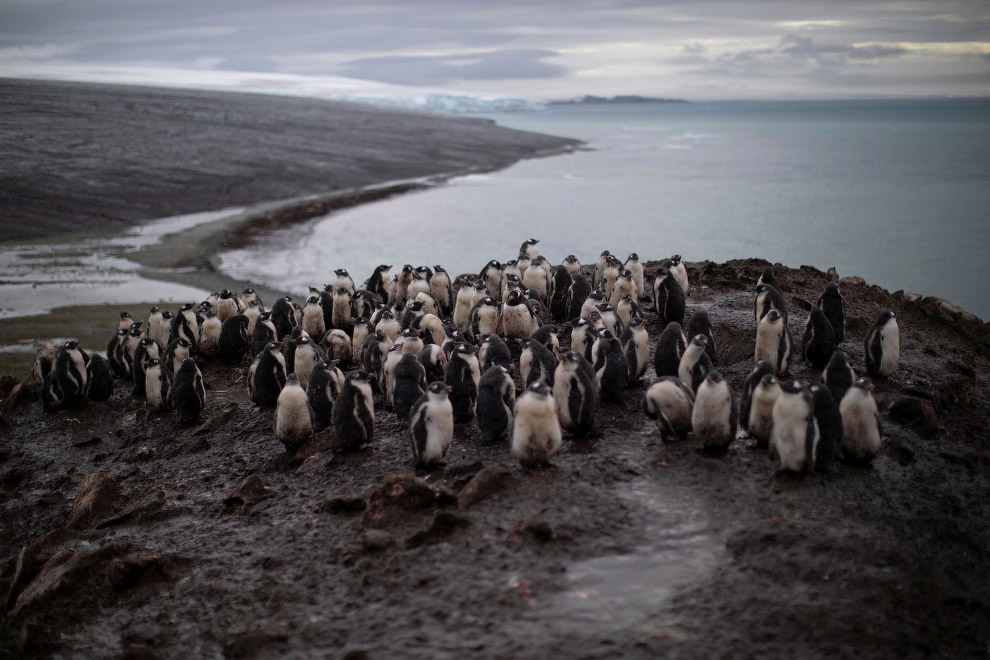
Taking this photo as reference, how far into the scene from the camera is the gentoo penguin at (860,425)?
5.72 metres

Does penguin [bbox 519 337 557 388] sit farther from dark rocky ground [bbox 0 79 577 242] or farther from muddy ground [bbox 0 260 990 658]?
dark rocky ground [bbox 0 79 577 242]

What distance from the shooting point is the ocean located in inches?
734

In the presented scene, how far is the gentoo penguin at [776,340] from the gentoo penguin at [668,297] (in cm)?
205

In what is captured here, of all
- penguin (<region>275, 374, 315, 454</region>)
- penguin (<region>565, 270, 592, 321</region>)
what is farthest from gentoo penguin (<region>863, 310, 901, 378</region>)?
penguin (<region>275, 374, 315, 454</region>)

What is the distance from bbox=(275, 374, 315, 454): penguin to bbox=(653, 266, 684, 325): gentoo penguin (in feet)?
16.6

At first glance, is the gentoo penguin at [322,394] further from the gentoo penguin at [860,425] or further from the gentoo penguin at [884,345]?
the gentoo penguin at [884,345]

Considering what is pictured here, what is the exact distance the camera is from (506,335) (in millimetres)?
9250

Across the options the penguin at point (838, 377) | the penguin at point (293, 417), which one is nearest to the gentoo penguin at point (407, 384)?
the penguin at point (293, 417)

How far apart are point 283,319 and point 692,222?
61.4 ft

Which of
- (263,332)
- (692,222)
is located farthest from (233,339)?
(692,222)

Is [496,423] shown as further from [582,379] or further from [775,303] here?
[775,303]

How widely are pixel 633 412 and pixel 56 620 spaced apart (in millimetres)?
4960

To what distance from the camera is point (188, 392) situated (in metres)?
8.02

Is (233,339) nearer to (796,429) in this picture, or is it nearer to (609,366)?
(609,366)
